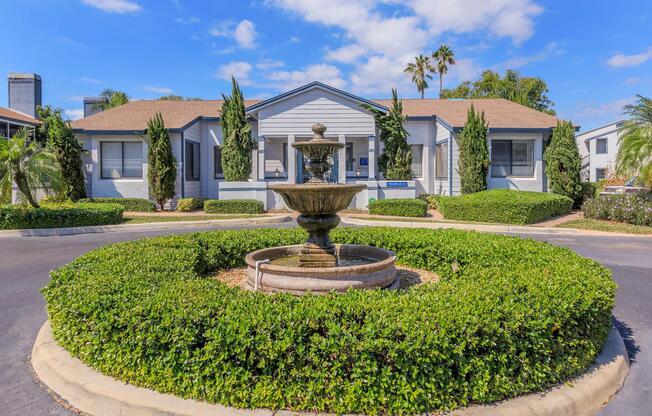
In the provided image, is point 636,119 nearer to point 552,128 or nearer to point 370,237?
point 552,128

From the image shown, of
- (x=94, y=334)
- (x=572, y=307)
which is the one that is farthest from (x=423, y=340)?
(x=94, y=334)

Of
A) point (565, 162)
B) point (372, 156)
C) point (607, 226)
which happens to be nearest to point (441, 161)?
point (372, 156)

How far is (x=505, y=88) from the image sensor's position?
4719cm

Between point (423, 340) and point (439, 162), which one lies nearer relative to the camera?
point (423, 340)

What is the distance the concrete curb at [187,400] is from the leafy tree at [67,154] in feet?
64.2

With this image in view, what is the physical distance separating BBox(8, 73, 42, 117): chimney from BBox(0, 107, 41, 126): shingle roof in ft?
1.82

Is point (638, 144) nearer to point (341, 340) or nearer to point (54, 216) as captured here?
point (341, 340)

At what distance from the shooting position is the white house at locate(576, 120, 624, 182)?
139ft

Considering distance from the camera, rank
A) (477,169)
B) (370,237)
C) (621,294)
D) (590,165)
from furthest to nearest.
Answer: (590,165) → (477,169) → (370,237) → (621,294)

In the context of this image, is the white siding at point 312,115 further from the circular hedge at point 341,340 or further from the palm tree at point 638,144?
the circular hedge at point 341,340

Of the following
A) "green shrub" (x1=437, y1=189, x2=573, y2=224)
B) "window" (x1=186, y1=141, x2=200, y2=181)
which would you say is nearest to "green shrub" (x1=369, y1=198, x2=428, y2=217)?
"green shrub" (x1=437, y1=189, x2=573, y2=224)

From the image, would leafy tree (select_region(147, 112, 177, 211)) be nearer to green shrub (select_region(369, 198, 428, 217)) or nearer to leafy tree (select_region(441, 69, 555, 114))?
green shrub (select_region(369, 198, 428, 217))

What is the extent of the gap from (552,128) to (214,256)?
21.3m

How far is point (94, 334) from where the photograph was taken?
13.8ft
